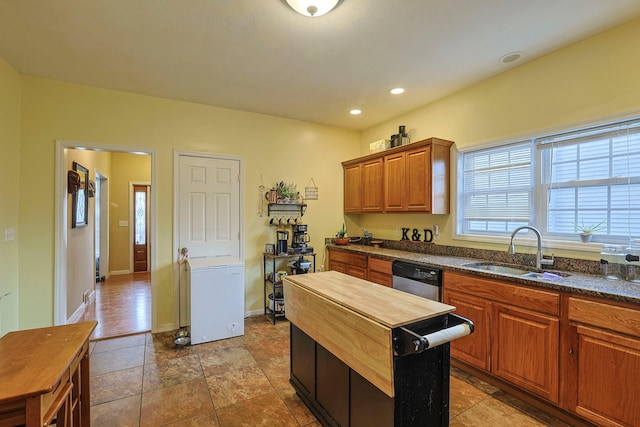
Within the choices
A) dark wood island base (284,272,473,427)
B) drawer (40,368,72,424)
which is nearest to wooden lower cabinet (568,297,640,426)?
dark wood island base (284,272,473,427)

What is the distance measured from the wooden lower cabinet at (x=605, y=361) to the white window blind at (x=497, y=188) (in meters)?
1.19

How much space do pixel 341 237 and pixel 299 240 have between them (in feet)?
2.48

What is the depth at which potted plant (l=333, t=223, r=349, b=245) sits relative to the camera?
4.51 metres

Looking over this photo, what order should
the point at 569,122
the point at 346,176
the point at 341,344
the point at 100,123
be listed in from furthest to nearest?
the point at 346,176 < the point at 100,123 < the point at 569,122 < the point at 341,344

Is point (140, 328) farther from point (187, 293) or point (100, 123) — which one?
point (100, 123)

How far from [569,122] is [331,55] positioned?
208 cm

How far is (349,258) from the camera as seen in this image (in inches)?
164

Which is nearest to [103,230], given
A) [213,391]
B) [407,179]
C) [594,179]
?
[213,391]

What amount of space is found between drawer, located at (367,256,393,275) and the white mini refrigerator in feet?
5.21

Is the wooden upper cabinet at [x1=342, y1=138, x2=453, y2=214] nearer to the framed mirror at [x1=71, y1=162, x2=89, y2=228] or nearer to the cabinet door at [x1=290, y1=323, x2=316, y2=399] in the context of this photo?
the cabinet door at [x1=290, y1=323, x2=316, y2=399]

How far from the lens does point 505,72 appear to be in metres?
2.89

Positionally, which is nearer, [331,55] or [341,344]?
[341,344]

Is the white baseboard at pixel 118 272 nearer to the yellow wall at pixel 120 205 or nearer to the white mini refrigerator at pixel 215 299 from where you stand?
the yellow wall at pixel 120 205

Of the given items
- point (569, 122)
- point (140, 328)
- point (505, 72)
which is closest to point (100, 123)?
point (140, 328)
